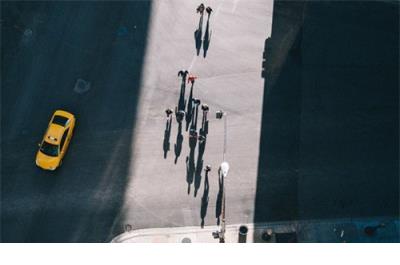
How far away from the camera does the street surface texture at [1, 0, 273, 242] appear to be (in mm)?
28188

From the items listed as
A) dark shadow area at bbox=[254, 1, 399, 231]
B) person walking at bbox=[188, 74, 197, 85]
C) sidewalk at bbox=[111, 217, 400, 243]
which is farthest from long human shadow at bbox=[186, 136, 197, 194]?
Answer: dark shadow area at bbox=[254, 1, 399, 231]

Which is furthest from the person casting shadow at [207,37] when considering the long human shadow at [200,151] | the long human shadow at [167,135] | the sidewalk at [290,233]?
the sidewalk at [290,233]

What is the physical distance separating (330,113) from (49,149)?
18135 millimetres

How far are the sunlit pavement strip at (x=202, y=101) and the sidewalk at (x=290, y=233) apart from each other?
1.74 ft

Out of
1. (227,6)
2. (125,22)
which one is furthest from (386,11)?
(125,22)

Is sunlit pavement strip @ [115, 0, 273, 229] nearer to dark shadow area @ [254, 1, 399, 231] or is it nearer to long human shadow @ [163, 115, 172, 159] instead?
long human shadow @ [163, 115, 172, 159]

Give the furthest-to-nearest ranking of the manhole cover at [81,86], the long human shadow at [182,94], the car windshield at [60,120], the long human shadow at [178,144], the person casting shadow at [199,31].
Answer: the person casting shadow at [199,31] < the manhole cover at [81,86] < the long human shadow at [182,94] < the long human shadow at [178,144] < the car windshield at [60,120]

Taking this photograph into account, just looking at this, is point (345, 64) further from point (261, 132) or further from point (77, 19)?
point (77, 19)

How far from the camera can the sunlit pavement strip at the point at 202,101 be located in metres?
28.4

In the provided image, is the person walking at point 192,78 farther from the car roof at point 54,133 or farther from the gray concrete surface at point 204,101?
the car roof at point 54,133

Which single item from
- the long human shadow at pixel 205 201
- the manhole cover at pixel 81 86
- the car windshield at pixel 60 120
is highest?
the manhole cover at pixel 81 86

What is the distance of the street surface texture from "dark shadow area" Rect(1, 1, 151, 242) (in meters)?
0.07

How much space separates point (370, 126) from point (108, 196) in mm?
17427

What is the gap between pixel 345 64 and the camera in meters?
32.4
